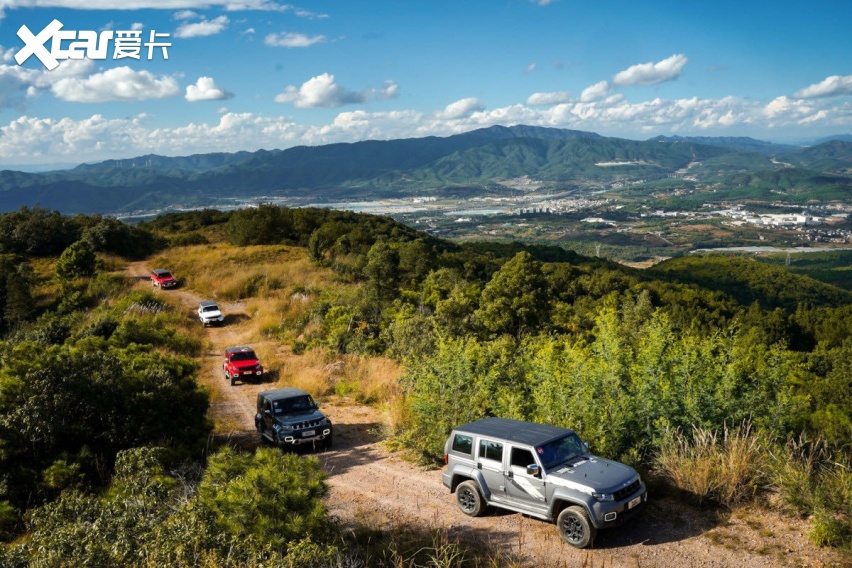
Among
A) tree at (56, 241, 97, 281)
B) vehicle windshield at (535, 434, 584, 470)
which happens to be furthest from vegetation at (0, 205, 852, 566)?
tree at (56, 241, 97, 281)

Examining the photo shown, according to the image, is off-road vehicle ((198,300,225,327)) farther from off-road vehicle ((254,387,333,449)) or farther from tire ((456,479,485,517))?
tire ((456,479,485,517))

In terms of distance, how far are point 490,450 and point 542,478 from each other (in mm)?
1034

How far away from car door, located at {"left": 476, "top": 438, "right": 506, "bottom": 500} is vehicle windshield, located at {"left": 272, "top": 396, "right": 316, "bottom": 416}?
6631 mm

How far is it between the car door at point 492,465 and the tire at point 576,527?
112 centimetres

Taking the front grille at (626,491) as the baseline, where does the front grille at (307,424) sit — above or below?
below

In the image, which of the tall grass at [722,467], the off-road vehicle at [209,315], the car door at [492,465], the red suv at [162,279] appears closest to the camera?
the tall grass at [722,467]

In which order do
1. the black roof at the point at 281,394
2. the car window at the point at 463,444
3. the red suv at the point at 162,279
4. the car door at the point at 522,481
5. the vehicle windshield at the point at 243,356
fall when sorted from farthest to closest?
the red suv at the point at 162,279
the vehicle windshield at the point at 243,356
the black roof at the point at 281,394
the car window at the point at 463,444
the car door at the point at 522,481

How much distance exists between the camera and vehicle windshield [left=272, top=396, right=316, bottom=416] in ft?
47.0

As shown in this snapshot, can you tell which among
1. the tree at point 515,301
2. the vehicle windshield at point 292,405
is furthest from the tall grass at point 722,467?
the tree at point 515,301

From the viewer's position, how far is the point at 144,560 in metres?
5.98

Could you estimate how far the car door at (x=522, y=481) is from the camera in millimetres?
8484

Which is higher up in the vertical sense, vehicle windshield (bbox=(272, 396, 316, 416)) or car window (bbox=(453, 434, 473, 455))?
car window (bbox=(453, 434, 473, 455))

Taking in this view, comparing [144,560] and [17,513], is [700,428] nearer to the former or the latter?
[144,560]

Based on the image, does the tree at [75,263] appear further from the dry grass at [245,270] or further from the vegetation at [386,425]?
the vegetation at [386,425]
